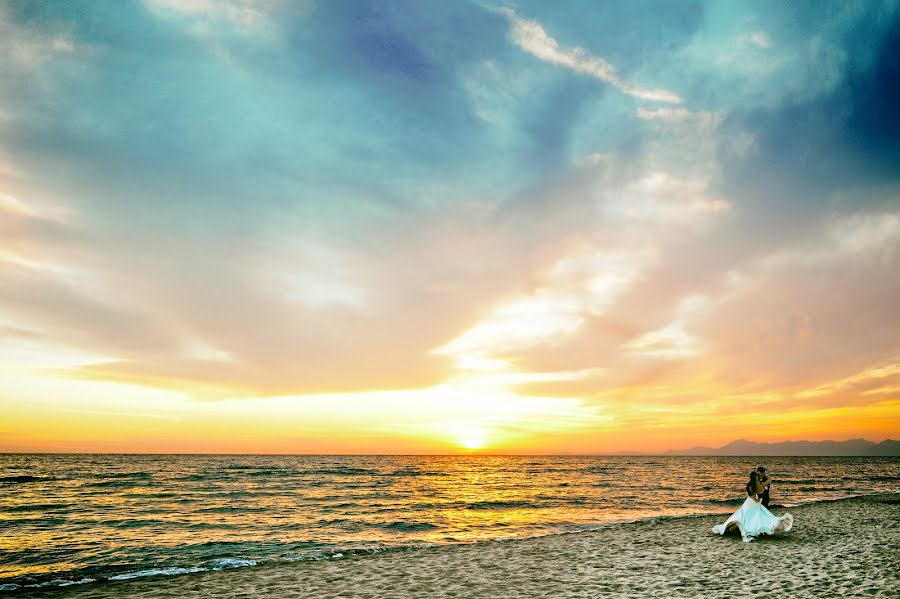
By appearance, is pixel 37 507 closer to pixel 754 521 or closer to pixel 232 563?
pixel 232 563

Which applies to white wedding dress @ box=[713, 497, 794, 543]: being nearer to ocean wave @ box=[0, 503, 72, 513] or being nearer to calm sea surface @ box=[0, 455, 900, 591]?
calm sea surface @ box=[0, 455, 900, 591]

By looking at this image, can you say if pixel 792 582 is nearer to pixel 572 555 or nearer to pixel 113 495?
pixel 572 555

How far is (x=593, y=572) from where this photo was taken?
1573 centimetres

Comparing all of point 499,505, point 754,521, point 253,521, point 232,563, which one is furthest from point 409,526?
point 754,521

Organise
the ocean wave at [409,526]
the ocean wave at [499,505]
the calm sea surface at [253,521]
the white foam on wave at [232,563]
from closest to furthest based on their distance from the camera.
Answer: the white foam on wave at [232,563] < the calm sea surface at [253,521] < the ocean wave at [409,526] < the ocean wave at [499,505]

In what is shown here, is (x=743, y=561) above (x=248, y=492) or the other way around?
above

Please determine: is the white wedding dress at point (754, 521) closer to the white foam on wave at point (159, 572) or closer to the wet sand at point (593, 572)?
the wet sand at point (593, 572)

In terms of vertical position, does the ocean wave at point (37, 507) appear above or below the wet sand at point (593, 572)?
below

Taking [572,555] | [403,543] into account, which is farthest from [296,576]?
[572,555]

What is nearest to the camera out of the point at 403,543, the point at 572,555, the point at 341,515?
the point at 572,555

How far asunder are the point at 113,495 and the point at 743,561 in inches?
2037

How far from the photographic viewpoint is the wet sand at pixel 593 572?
1338 centimetres

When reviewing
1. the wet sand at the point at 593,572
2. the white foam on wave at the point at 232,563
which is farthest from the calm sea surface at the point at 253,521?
the wet sand at the point at 593,572

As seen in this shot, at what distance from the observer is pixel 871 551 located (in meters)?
17.6
